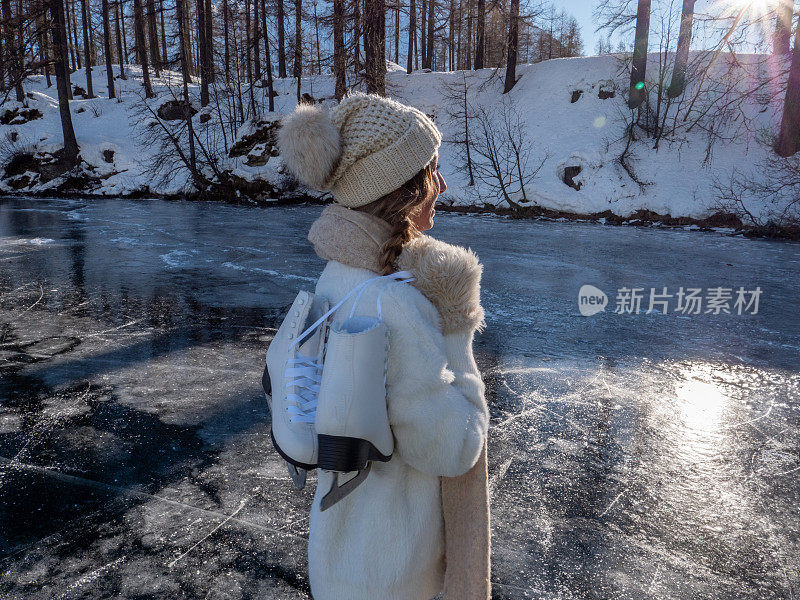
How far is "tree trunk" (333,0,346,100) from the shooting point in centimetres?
2017

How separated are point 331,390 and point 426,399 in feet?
0.77

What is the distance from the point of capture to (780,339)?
598cm

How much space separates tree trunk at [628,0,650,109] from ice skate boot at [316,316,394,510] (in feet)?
69.1

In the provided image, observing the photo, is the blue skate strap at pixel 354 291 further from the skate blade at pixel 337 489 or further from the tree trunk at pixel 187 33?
the tree trunk at pixel 187 33

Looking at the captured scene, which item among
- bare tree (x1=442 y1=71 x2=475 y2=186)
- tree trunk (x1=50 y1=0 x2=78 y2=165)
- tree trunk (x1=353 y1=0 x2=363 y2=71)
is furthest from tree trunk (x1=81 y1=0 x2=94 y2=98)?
tree trunk (x1=353 y1=0 x2=363 y2=71)

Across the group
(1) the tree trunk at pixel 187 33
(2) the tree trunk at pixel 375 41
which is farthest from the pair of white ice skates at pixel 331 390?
(1) the tree trunk at pixel 187 33

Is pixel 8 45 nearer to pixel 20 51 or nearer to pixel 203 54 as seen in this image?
pixel 20 51

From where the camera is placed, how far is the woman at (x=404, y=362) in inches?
55.4

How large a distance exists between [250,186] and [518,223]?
9486 millimetres

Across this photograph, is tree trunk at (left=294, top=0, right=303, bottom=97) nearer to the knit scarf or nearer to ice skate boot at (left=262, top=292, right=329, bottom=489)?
the knit scarf

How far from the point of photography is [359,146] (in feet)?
5.02

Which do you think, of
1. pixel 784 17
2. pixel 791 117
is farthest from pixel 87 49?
pixel 791 117

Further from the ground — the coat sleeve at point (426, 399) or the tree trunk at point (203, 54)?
the tree trunk at point (203, 54)

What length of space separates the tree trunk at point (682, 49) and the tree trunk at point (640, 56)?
0.96 meters
